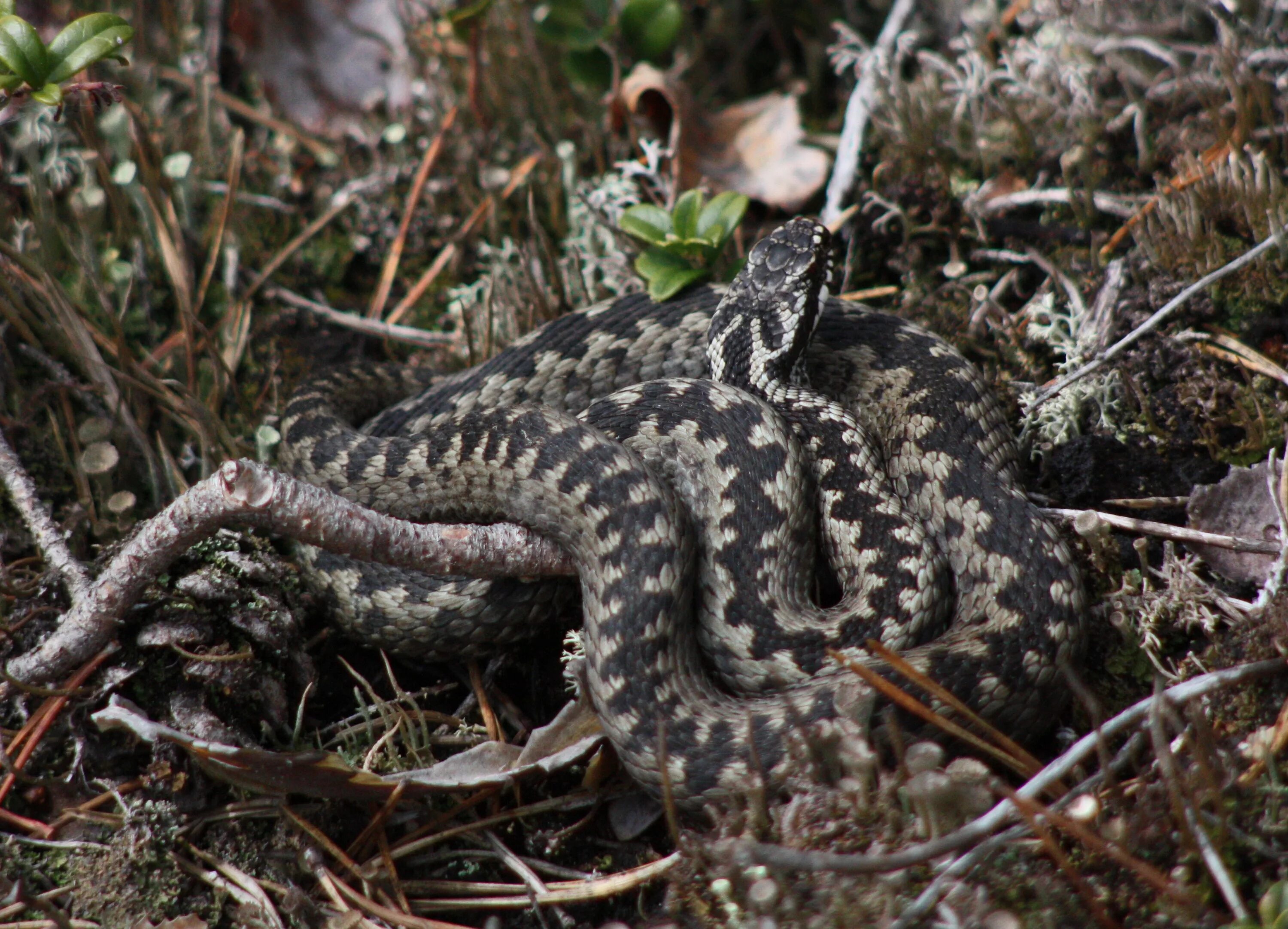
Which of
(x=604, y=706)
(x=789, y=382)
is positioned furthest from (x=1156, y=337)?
(x=604, y=706)

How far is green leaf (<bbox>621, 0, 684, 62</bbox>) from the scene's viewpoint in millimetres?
A: 5309

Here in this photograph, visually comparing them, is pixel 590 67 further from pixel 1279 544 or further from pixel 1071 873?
pixel 1071 873

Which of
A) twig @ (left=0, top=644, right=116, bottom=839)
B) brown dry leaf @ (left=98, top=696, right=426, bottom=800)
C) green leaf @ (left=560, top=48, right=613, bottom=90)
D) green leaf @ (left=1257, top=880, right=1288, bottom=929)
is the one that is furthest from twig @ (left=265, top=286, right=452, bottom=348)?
green leaf @ (left=1257, top=880, right=1288, bottom=929)

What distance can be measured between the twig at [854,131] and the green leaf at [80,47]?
3.16 meters

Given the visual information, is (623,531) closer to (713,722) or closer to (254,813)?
(713,722)

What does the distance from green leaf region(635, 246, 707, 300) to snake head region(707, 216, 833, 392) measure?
0.24 m

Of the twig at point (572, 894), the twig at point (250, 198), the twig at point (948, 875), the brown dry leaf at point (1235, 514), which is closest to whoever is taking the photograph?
the twig at point (948, 875)

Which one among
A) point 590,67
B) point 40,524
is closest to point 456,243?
point 590,67

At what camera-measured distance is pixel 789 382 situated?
14.2 ft

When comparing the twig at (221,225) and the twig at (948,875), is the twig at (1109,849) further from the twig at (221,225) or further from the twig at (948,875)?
the twig at (221,225)

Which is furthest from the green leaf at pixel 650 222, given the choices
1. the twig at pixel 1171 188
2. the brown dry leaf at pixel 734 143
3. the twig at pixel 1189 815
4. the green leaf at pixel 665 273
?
the twig at pixel 1189 815

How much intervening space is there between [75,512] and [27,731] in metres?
0.94

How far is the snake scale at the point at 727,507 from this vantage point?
3.30 metres

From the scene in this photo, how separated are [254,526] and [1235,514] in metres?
3.52
